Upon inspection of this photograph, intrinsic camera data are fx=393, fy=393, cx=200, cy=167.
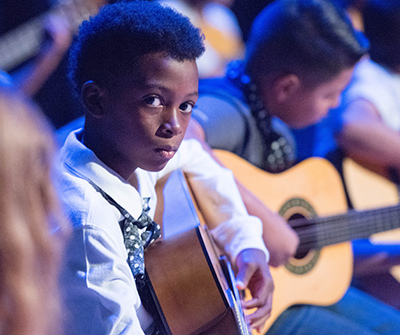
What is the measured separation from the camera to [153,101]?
1.68 feet

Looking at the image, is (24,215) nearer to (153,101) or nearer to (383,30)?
(153,101)

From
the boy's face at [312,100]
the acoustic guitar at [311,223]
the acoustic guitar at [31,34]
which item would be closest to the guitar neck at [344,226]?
the acoustic guitar at [311,223]

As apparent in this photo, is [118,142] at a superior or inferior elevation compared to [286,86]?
superior

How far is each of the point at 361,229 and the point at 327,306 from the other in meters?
0.26

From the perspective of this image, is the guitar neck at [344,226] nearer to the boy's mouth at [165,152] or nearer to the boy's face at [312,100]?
the boy's face at [312,100]

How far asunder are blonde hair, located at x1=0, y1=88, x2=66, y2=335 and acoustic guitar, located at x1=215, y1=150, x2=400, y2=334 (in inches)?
25.2

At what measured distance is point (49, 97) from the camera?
116 centimetres

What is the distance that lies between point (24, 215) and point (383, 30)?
1.42 metres

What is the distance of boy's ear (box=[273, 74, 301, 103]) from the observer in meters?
1.02

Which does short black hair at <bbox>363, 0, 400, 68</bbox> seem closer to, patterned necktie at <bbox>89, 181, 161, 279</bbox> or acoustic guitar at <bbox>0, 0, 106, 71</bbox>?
acoustic guitar at <bbox>0, 0, 106, 71</bbox>

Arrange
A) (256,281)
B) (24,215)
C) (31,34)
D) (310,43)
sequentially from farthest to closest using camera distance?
(31,34), (310,43), (256,281), (24,215)

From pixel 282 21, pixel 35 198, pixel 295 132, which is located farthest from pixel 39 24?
pixel 35 198

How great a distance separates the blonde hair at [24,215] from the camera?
0.92 feet

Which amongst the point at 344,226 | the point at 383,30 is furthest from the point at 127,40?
the point at 383,30
